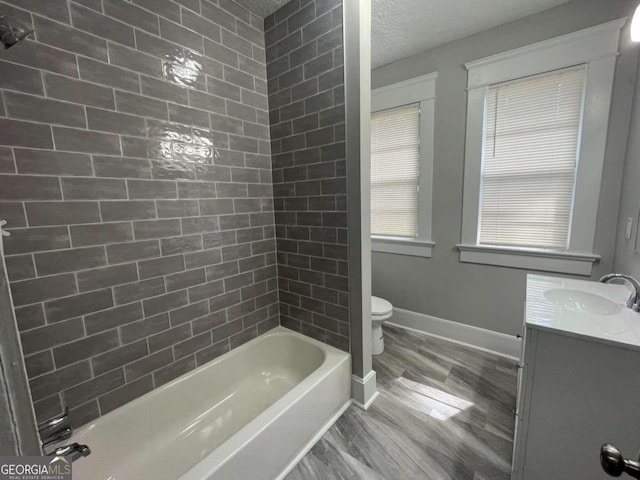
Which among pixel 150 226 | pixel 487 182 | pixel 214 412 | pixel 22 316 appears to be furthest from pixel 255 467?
pixel 487 182

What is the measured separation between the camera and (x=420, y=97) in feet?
7.67

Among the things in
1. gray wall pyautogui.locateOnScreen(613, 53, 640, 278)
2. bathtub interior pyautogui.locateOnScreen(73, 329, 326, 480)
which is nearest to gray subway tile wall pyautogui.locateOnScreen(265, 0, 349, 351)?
bathtub interior pyautogui.locateOnScreen(73, 329, 326, 480)

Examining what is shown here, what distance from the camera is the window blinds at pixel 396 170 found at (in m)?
2.48

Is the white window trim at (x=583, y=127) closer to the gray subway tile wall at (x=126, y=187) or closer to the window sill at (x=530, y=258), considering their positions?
the window sill at (x=530, y=258)

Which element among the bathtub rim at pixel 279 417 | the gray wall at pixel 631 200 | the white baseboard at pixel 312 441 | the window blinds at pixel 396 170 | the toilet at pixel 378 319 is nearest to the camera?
the bathtub rim at pixel 279 417

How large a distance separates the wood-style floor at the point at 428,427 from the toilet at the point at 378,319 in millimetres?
120

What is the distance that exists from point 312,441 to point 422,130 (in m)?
2.49

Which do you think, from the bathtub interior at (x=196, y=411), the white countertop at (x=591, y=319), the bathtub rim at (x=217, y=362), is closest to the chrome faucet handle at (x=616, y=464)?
the white countertop at (x=591, y=319)

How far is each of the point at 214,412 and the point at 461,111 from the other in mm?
2867

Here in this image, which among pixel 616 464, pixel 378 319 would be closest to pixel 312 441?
pixel 378 319

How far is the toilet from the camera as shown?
2.19 metres

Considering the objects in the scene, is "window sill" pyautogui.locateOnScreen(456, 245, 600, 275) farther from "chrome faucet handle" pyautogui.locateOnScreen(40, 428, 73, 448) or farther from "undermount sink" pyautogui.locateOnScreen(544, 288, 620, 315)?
"chrome faucet handle" pyautogui.locateOnScreen(40, 428, 73, 448)

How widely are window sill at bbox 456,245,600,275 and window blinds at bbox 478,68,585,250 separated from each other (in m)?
0.08

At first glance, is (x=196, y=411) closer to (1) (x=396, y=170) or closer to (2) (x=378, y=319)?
(2) (x=378, y=319)
